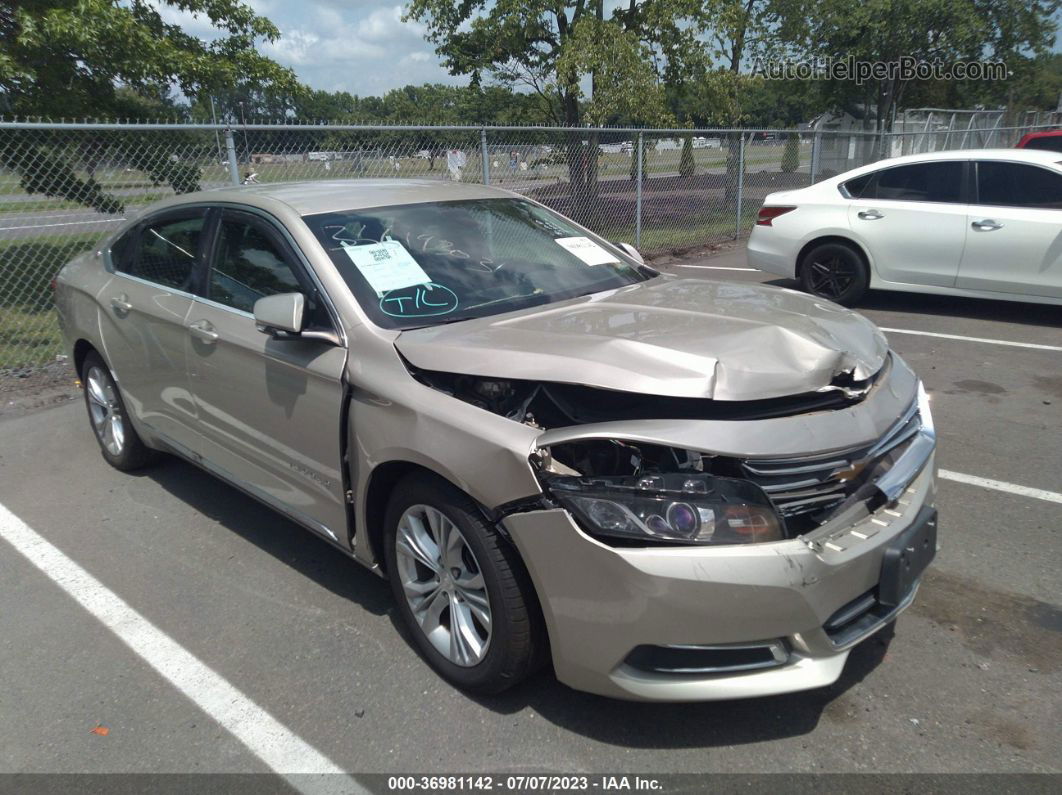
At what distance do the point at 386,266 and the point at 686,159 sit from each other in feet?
31.3

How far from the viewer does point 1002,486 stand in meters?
4.34

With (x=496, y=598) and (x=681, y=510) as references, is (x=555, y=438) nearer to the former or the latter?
(x=681, y=510)

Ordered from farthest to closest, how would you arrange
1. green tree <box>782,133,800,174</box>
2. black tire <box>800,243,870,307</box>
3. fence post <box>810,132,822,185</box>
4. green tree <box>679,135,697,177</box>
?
fence post <box>810,132,822,185</box>, green tree <box>782,133,800,174</box>, green tree <box>679,135,697,177</box>, black tire <box>800,243,870,307</box>

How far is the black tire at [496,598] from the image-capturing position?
254cm

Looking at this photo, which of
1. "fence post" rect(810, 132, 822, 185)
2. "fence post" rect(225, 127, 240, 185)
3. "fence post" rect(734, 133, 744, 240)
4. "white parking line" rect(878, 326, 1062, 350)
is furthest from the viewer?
"fence post" rect(810, 132, 822, 185)

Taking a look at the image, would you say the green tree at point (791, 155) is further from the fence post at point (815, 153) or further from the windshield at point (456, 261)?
the windshield at point (456, 261)

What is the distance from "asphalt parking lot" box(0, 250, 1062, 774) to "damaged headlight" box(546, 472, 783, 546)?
76cm

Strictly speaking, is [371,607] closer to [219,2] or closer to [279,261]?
[279,261]

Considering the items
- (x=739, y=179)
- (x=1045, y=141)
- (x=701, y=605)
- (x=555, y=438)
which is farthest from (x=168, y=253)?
(x=1045, y=141)

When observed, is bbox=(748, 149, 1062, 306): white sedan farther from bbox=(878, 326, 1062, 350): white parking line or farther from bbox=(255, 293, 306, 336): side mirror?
bbox=(255, 293, 306, 336): side mirror

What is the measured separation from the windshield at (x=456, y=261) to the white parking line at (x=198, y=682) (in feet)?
4.77

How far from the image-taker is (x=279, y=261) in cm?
346

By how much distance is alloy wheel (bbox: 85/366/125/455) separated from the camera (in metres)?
4.84

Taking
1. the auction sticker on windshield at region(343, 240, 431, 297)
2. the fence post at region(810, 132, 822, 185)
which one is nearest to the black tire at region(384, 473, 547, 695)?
the auction sticker on windshield at region(343, 240, 431, 297)
